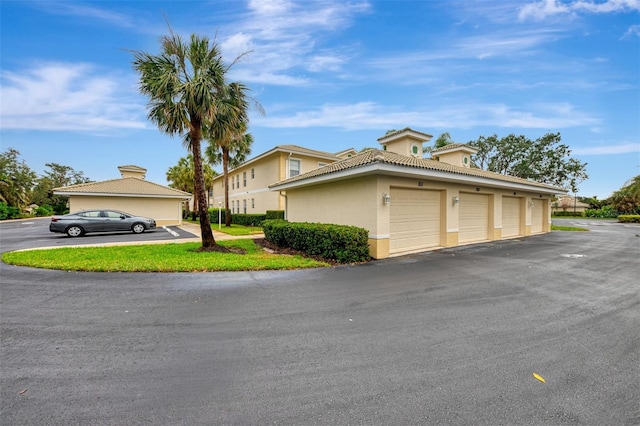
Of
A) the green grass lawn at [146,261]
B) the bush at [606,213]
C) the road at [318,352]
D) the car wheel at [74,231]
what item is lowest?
the road at [318,352]

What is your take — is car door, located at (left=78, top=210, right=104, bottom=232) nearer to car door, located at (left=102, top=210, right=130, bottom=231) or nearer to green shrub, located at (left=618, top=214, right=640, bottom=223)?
car door, located at (left=102, top=210, right=130, bottom=231)

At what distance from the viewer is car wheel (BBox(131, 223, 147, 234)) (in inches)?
653

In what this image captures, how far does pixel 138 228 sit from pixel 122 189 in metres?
7.01

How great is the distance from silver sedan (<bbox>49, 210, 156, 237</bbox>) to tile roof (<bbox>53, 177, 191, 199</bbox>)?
229 inches

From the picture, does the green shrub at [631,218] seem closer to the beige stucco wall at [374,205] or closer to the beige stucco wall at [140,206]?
the beige stucco wall at [374,205]

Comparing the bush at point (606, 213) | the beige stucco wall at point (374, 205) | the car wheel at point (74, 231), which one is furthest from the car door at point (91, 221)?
the bush at point (606, 213)

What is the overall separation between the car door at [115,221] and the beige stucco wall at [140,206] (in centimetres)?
603

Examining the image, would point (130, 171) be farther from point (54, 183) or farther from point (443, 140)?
point (54, 183)

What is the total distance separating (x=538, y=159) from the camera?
1476 inches

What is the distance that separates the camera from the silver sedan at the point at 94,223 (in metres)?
14.5

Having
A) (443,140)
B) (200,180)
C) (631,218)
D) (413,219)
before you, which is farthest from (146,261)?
(631,218)

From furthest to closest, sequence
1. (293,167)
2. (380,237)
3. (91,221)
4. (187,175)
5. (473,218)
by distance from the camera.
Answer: (187,175) → (293,167) → (91,221) → (473,218) → (380,237)

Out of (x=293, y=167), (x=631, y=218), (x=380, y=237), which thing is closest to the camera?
(x=380, y=237)

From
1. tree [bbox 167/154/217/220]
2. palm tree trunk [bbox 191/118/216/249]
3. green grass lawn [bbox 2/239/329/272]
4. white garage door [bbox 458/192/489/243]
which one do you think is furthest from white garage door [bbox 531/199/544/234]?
tree [bbox 167/154/217/220]
